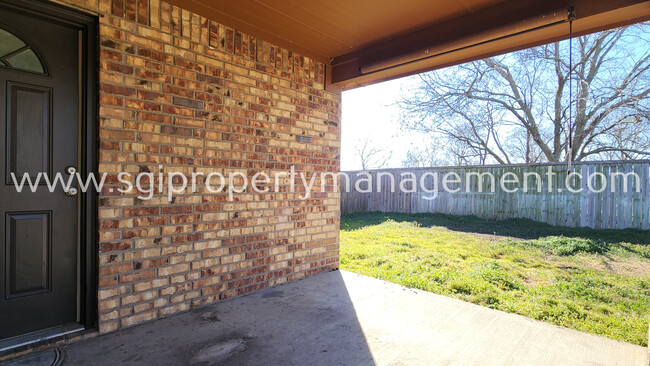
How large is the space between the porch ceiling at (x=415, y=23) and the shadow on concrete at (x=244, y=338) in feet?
7.97

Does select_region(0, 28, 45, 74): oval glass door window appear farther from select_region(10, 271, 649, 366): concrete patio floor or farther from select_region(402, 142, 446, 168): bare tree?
select_region(402, 142, 446, 168): bare tree

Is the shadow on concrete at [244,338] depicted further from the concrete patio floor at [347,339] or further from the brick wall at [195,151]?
the brick wall at [195,151]

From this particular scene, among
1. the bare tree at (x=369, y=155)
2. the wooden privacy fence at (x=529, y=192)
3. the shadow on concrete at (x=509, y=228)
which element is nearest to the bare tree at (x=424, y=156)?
the bare tree at (x=369, y=155)

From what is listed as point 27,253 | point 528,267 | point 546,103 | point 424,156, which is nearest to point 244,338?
point 27,253

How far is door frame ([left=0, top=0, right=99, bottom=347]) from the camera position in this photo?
227 cm

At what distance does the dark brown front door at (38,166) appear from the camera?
202cm

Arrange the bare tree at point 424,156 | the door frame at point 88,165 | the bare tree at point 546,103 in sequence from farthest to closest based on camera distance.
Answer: the bare tree at point 424,156 → the bare tree at point 546,103 → the door frame at point 88,165

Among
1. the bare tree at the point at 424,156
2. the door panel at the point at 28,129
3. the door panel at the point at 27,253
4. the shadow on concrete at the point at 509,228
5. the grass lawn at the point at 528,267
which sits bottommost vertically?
the grass lawn at the point at 528,267

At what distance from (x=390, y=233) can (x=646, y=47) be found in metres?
7.48

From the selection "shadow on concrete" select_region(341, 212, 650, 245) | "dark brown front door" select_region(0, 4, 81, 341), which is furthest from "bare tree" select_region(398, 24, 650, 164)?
"dark brown front door" select_region(0, 4, 81, 341)

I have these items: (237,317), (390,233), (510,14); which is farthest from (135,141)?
(390,233)

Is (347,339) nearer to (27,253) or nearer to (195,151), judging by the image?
(195,151)

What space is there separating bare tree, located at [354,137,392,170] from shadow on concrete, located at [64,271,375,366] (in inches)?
Result: 619

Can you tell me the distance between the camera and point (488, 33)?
258 centimetres
